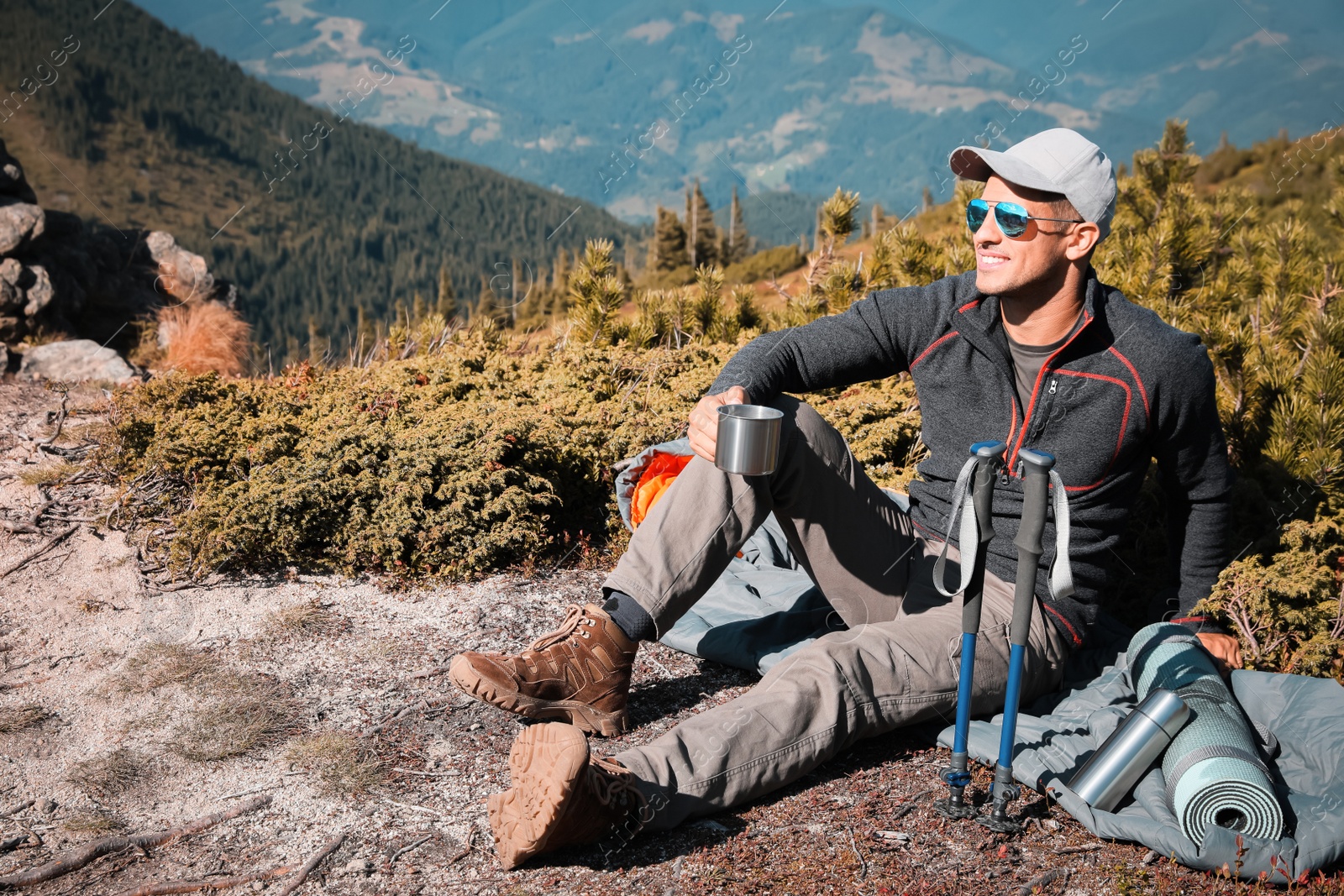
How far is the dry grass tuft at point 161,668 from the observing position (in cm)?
284

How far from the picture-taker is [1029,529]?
1.97m

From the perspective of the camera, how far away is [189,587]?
11.6ft

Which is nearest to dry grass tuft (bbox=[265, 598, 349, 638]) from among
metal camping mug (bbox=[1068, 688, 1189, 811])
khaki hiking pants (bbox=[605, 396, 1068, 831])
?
khaki hiking pants (bbox=[605, 396, 1068, 831])

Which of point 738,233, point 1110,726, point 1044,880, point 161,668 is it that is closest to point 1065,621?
point 1110,726

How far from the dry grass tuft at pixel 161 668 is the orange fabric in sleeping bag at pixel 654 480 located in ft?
5.07

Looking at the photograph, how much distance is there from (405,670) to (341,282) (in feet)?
442

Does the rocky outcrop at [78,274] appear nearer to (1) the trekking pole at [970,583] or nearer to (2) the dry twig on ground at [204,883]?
(2) the dry twig on ground at [204,883]

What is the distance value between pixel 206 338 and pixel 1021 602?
306 inches

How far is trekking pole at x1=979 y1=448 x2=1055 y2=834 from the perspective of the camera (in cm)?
194

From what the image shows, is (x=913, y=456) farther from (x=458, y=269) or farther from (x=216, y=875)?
(x=458, y=269)

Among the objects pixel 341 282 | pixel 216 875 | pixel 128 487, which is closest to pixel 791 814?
pixel 216 875

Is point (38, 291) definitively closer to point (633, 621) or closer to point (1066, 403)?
point (633, 621)

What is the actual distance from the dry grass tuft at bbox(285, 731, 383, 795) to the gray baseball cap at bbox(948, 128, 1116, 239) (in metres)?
2.21

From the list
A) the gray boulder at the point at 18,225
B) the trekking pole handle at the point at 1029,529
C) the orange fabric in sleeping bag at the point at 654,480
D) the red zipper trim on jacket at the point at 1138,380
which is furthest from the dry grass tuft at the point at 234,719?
the gray boulder at the point at 18,225
